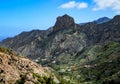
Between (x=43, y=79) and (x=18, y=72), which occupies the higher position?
(x=18, y=72)

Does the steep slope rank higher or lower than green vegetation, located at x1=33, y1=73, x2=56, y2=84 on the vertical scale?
higher

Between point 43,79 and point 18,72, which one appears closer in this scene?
point 18,72

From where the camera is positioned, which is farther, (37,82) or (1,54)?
(1,54)

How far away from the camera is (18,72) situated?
365 feet

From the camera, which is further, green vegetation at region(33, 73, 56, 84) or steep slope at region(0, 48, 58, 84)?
green vegetation at region(33, 73, 56, 84)

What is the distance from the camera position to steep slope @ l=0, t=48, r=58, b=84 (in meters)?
105

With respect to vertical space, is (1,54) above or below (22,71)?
above

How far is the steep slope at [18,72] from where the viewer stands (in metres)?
105

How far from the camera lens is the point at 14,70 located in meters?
110

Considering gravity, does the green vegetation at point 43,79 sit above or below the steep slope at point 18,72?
below

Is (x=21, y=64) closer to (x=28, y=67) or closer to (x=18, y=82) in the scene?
(x=28, y=67)

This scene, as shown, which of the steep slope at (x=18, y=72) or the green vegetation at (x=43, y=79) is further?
the green vegetation at (x=43, y=79)

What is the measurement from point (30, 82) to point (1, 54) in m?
19.1

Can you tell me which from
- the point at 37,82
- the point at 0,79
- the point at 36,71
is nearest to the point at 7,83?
the point at 0,79
